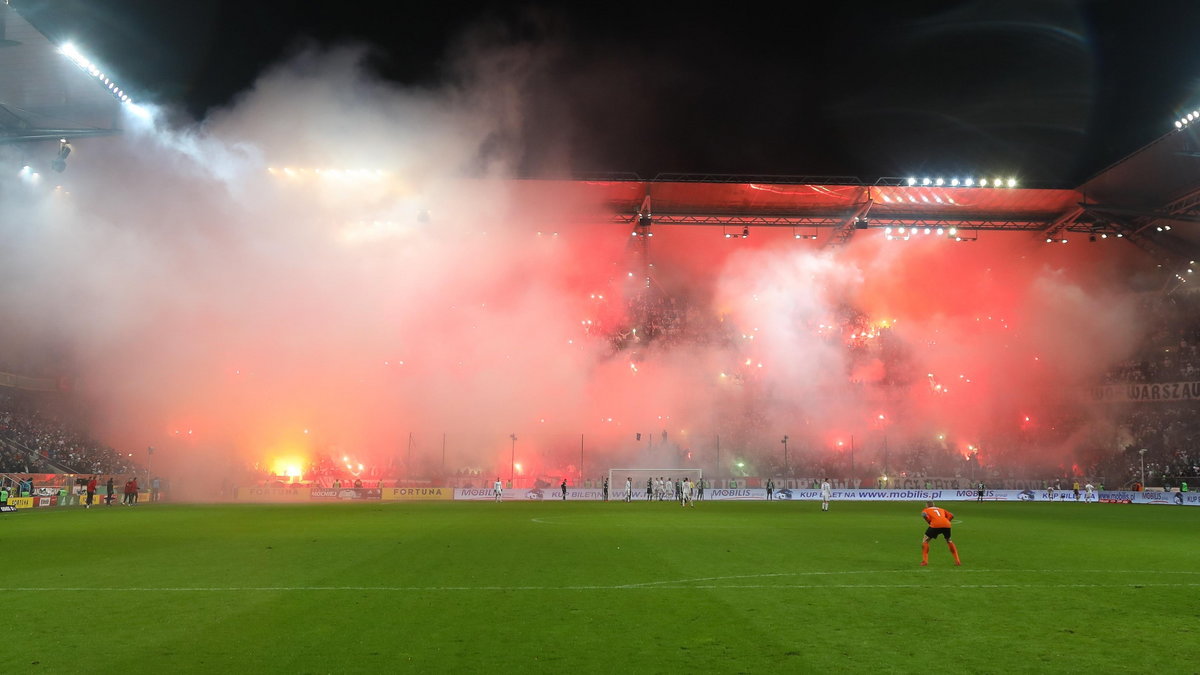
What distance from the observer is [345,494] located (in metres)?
43.1

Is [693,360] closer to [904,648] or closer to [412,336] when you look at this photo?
[412,336]

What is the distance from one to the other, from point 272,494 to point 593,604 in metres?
38.9

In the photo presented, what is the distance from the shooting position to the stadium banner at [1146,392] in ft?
149

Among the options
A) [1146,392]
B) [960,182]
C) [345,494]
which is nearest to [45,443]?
[345,494]

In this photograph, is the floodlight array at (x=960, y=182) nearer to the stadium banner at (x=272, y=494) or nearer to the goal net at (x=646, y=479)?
the goal net at (x=646, y=479)

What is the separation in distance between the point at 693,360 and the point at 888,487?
1507 cm

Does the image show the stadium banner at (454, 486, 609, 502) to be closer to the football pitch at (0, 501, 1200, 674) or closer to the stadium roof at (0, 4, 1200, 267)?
the stadium roof at (0, 4, 1200, 267)

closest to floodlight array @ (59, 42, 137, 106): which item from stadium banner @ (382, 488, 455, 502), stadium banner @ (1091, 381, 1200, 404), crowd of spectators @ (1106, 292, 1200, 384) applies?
stadium banner @ (382, 488, 455, 502)

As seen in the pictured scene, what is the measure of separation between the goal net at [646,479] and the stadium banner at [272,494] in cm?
1786

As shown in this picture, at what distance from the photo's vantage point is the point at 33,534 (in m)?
19.3

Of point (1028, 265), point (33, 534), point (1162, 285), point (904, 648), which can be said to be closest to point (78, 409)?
point (33, 534)

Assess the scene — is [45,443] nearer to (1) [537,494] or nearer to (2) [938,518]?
(1) [537,494]

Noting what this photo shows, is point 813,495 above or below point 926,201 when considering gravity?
below

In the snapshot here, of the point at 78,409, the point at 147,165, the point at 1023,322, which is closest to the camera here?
the point at 147,165
